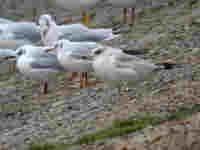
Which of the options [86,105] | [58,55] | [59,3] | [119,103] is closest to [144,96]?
[119,103]

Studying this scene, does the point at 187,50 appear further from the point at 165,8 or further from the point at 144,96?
the point at 165,8

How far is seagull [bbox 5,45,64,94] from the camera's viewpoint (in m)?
7.60

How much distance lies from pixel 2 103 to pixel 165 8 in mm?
5590

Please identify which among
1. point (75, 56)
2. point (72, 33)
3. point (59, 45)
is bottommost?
point (75, 56)

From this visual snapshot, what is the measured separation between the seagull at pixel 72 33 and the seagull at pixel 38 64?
2.30 feet

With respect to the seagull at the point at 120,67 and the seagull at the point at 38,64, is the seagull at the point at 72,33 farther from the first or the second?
the seagull at the point at 120,67

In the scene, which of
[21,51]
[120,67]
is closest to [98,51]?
[120,67]

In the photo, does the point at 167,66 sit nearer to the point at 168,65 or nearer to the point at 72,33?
the point at 168,65

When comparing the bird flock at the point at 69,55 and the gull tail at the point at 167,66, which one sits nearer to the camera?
the bird flock at the point at 69,55

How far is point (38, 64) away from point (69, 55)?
2.09 ft

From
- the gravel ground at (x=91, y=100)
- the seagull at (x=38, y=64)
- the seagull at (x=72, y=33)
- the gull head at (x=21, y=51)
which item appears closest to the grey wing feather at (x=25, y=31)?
the gravel ground at (x=91, y=100)

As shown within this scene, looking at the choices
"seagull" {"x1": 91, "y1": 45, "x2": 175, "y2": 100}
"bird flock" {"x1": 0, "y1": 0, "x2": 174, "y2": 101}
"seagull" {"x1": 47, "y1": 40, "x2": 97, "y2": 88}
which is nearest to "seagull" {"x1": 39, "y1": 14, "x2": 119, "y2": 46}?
"bird flock" {"x1": 0, "y1": 0, "x2": 174, "y2": 101}

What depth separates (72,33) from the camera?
8.59 meters

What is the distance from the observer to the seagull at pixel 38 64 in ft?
24.9
